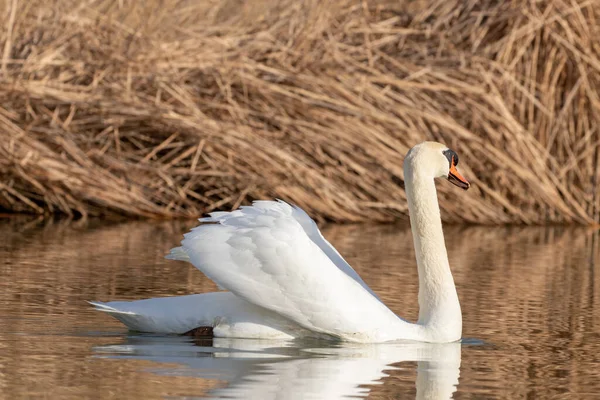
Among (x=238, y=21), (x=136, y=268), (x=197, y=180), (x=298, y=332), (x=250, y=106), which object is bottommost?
(x=298, y=332)

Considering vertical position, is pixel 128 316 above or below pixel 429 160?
below

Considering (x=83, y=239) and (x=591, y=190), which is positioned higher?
(x=591, y=190)

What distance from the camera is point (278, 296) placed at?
5527 mm

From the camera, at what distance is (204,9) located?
1342cm

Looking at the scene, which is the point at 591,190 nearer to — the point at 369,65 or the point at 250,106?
the point at 369,65

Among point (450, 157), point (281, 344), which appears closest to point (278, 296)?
point (281, 344)

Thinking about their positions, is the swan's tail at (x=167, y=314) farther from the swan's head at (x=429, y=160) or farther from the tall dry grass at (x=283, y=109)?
the tall dry grass at (x=283, y=109)

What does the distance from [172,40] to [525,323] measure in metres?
6.96

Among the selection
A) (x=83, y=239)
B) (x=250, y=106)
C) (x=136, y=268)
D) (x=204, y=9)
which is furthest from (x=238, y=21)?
Result: (x=136, y=268)

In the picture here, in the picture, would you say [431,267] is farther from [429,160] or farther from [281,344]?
[281,344]

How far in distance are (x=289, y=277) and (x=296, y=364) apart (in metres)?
0.56

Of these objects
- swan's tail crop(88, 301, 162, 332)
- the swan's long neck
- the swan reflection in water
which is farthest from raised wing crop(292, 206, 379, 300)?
swan's tail crop(88, 301, 162, 332)

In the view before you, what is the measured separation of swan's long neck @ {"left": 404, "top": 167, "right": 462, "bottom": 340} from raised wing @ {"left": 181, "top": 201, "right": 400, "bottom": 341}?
0.27 metres

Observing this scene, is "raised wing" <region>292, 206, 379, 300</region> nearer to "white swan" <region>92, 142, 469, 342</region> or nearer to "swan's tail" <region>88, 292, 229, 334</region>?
"white swan" <region>92, 142, 469, 342</region>
